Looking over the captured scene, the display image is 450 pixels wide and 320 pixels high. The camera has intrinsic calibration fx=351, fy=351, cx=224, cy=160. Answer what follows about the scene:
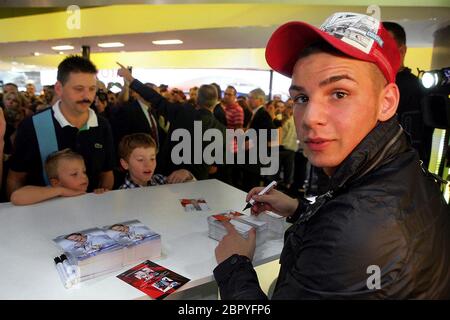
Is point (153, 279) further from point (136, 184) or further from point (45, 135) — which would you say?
point (45, 135)

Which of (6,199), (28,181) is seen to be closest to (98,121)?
(28,181)

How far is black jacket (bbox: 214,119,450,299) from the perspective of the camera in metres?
0.67

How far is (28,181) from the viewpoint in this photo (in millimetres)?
2273

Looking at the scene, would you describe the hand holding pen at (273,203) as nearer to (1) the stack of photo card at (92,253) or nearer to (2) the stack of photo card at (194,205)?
(2) the stack of photo card at (194,205)

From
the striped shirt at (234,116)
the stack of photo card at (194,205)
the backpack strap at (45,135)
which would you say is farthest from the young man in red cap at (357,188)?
the striped shirt at (234,116)

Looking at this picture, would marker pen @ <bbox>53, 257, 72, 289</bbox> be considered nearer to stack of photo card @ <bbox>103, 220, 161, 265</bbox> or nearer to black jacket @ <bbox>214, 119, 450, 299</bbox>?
stack of photo card @ <bbox>103, 220, 161, 265</bbox>

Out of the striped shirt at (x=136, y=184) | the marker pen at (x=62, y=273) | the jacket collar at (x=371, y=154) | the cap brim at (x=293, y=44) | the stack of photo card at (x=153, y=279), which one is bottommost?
the stack of photo card at (x=153, y=279)

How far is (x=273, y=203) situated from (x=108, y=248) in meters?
0.67

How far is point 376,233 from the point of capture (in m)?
0.67

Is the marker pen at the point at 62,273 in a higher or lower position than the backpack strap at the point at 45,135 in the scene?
lower

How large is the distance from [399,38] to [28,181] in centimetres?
253

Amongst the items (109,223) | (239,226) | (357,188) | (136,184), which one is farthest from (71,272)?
(136,184)

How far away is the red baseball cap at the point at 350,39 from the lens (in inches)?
30.5

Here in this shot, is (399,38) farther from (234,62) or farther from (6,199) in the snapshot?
(234,62)
